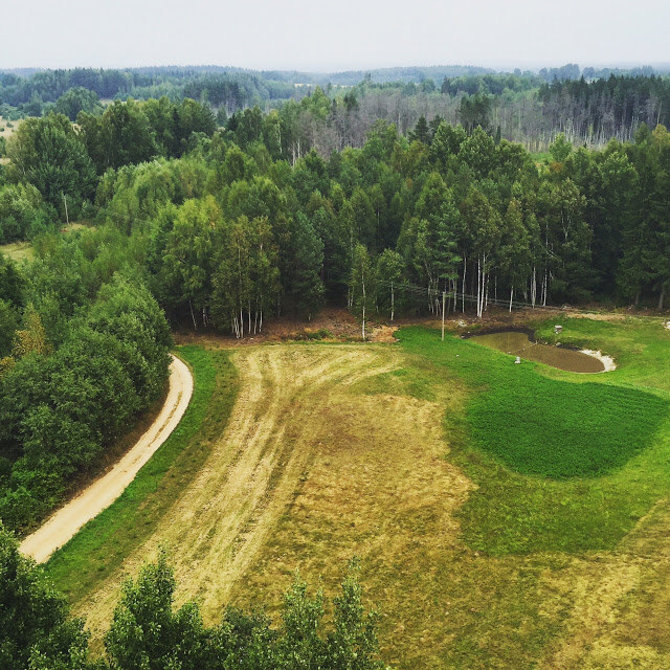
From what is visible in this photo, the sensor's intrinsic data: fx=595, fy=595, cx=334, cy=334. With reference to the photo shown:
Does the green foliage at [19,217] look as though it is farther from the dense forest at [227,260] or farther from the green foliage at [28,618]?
the green foliage at [28,618]

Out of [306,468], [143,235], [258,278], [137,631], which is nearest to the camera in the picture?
[137,631]

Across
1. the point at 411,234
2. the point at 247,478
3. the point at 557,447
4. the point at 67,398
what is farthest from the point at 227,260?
the point at 557,447

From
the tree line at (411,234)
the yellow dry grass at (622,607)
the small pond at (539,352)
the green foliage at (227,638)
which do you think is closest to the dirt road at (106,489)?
the green foliage at (227,638)

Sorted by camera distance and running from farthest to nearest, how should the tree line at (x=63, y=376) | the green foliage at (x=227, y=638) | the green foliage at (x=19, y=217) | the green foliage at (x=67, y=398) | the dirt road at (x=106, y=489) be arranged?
the green foliage at (x=19, y=217), the tree line at (x=63, y=376), the green foliage at (x=67, y=398), the dirt road at (x=106, y=489), the green foliage at (x=227, y=638)

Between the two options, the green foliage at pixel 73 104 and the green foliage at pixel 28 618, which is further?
the green foliage at pixel 73 104

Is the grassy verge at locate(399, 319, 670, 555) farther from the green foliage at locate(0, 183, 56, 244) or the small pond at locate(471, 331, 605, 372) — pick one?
the green foliage at locate(0, 183, 56, 244)

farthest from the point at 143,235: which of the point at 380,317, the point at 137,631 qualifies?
the point at 137,631

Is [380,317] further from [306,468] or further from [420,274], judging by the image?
[306,468]
